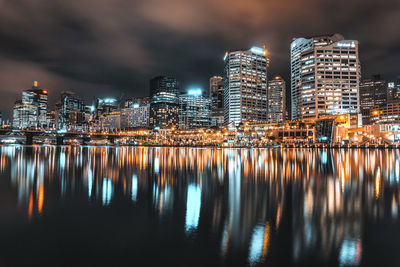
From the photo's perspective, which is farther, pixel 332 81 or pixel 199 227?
pixel 332 81

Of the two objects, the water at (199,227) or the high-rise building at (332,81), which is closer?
the water at (199,227)

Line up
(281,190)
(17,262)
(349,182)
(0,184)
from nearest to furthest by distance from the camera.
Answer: (17,262), (281,190), (0,184), (349,182)

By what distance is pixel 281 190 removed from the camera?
53.9 ft

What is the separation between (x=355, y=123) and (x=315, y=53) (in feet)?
193

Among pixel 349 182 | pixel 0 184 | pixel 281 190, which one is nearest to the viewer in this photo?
pixel 281 190

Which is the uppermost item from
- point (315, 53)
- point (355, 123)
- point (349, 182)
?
point (315, 53)

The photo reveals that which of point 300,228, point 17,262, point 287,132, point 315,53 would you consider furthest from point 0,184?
point 315,53

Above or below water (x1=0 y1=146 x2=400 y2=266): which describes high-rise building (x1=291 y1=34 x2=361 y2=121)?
above

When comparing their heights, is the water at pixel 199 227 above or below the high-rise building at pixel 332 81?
below

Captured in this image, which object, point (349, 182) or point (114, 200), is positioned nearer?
point (114, 200)

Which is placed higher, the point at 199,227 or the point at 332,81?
the point at 332,81

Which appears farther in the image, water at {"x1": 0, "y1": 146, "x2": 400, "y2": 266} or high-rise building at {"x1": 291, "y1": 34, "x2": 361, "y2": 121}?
high-rise building at {"x1": 291, "y1": 34, "x2": 361, "y2": 121}

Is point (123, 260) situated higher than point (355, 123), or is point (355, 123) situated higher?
point (355, 123)

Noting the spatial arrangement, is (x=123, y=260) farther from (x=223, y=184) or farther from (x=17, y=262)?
(x=223, y=184)
